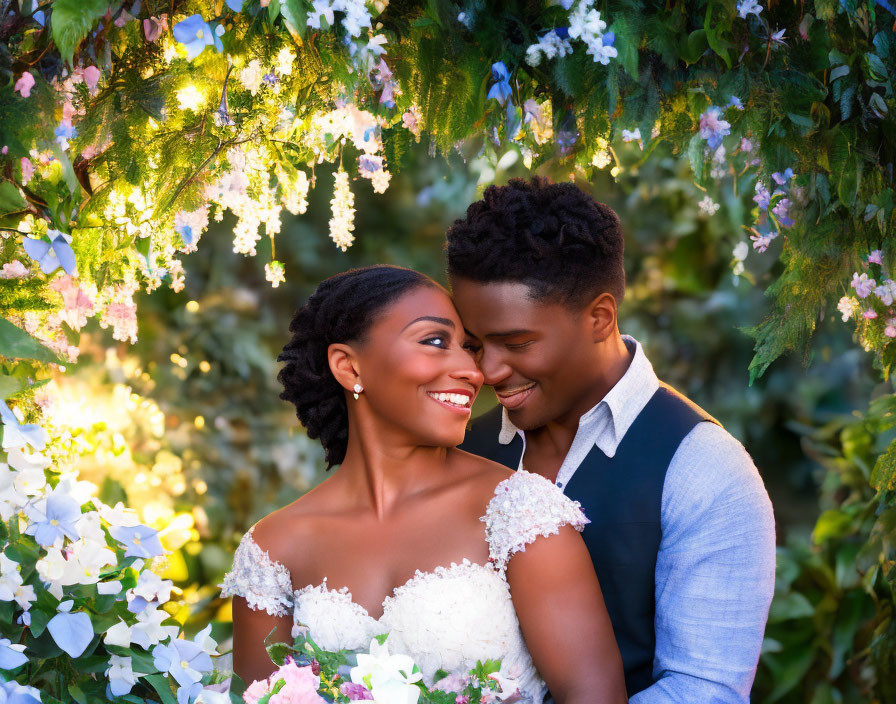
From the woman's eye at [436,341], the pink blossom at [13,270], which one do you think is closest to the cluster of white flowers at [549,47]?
the woman's eye at [436,341]

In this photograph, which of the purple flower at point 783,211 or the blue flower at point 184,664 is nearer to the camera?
the blue flower at point 184,664

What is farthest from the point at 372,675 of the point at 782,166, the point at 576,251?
the point at 782,166

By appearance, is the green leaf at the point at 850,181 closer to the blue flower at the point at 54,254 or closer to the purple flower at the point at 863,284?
the purple flower at the point at 863,284

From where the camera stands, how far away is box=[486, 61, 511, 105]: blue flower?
261 centimetres

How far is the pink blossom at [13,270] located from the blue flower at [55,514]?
654mm

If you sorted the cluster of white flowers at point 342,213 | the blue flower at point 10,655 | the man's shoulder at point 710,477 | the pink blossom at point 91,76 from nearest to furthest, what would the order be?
the blue flower at point 10,655
the pink blossom at point 91,76
the man's shoulder at point 710,477
the cluster of white flowers at point 342,213

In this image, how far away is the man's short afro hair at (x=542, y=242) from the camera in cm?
282

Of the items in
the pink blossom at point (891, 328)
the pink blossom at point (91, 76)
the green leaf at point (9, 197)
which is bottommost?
the pink blossom at point (891, 328)

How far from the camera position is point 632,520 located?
2.79m

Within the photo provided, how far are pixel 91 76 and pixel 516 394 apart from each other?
1.39 m

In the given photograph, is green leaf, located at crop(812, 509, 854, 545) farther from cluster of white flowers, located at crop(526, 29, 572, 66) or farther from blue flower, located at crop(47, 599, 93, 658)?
blue flower, located at crop(47, 599, 93, 658)

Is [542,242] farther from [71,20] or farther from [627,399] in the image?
[71,20]

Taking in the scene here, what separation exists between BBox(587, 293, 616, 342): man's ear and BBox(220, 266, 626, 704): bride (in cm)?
47

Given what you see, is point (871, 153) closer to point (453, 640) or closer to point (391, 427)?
point (391, 427)
